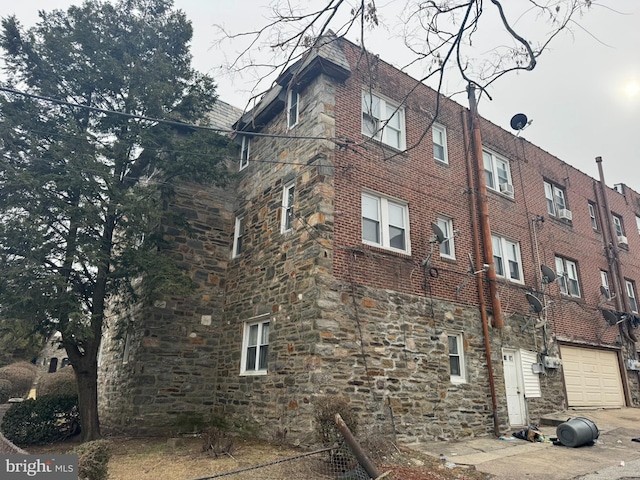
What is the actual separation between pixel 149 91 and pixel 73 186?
2800 mm

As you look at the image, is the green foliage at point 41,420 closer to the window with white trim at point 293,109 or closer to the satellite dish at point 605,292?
the window with white trim at point 293,109

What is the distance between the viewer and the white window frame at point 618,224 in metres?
17.9

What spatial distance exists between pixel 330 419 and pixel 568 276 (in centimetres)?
1131

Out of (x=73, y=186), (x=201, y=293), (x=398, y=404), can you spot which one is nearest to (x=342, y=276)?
(x=398, y=404)

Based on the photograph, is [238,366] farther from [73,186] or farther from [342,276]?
[73,186]

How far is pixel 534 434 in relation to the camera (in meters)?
9.55

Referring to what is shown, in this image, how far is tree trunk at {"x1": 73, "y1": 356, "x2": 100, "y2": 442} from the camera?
921cm

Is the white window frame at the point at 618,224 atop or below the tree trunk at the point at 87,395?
atop

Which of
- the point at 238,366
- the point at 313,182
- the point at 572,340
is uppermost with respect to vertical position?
the point at 313,182

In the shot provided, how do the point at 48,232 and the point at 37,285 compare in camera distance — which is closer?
the point at 37,285

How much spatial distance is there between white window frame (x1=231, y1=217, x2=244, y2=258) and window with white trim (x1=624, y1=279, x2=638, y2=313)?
15006mm

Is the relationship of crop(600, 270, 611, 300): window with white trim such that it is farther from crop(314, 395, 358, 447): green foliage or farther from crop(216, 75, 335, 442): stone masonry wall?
crop(314, 395, 358, 447): green foliage

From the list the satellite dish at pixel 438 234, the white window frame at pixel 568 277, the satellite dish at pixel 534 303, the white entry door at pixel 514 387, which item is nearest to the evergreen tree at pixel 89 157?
the satellite dish at pixel 438 234

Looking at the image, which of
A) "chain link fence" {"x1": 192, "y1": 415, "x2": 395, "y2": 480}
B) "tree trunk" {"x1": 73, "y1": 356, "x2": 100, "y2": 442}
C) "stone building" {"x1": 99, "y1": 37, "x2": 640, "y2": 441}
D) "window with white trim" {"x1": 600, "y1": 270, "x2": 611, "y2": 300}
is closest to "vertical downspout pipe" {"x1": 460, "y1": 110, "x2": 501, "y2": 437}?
"stone building" {"x1": 99, "y1": 37, "x2": 640, "y2": 441}
